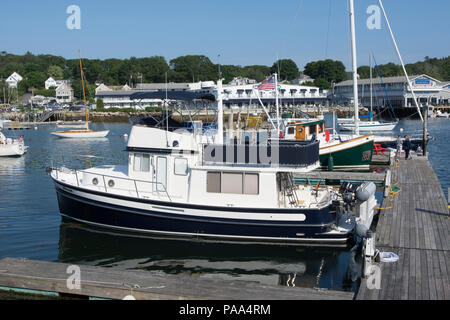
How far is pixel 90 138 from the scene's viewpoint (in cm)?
5553

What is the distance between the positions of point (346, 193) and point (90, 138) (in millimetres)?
46350

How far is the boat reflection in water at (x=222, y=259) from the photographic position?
1235 cm

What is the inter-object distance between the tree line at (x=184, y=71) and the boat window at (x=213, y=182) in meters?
102

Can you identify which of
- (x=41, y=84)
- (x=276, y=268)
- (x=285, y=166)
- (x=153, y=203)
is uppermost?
(x=41, y=84)

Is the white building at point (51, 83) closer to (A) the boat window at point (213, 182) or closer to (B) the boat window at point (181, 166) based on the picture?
(B) the boat window at point (181, 166)

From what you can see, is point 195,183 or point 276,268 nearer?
point 276,268

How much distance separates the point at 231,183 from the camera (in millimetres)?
14133

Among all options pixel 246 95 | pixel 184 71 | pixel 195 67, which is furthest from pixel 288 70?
pixel 246 95

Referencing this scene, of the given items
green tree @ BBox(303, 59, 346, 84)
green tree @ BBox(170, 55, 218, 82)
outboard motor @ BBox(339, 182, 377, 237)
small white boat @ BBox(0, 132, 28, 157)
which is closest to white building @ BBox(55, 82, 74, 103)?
green tree @ BBox(170, 55, 218, 82)

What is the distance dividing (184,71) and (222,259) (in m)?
118
